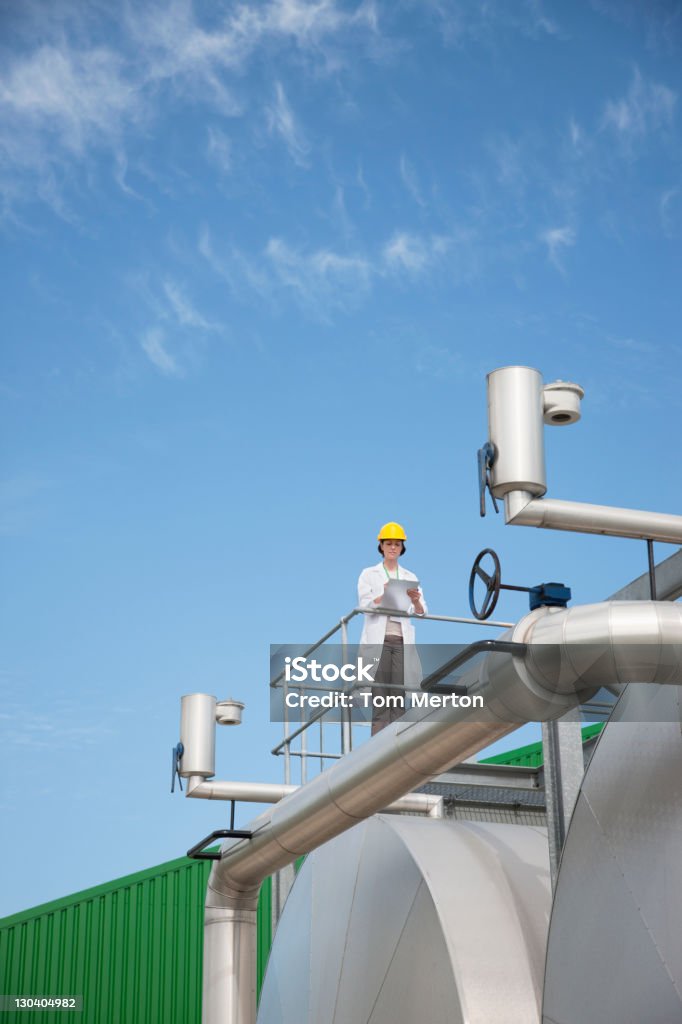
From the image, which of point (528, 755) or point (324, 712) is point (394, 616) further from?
point (528, 755)

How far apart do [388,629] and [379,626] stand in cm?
13

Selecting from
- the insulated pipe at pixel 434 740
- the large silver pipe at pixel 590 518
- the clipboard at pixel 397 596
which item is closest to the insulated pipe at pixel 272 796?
the insulated pipe at pixel 434 740

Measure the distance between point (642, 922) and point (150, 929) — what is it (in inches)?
545

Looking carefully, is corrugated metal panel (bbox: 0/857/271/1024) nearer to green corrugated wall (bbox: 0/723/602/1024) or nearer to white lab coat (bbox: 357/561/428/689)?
green corrugated wall (bbox: 0/723/602/1024)

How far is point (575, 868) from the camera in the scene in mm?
9016

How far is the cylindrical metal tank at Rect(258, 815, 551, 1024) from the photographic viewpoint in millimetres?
10758

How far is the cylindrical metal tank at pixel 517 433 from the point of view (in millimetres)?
8547

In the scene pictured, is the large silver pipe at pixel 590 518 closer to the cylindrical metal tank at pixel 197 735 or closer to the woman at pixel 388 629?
the woman at pixel 388 629

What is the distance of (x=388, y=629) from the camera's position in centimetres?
1367

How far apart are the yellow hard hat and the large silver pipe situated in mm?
5306

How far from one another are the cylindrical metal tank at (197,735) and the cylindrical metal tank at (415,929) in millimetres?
1651

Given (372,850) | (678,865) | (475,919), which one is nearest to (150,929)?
(372,850)

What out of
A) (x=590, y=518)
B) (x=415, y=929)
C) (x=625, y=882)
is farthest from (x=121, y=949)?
(x=590, y=518)

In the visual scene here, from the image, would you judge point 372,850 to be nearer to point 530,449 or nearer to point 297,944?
point 297,944
